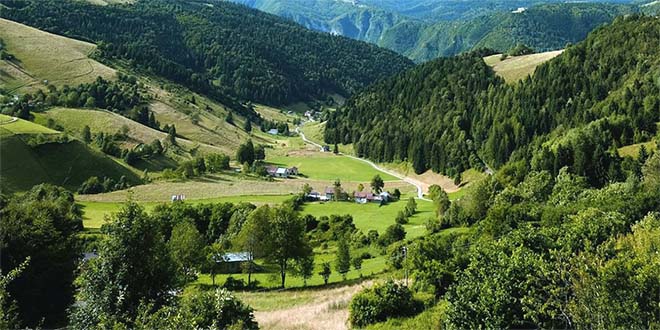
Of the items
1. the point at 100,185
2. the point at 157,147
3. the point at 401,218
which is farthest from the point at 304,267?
the point at 157,147

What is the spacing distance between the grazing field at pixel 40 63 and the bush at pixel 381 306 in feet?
515

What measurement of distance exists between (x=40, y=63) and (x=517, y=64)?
571 ft

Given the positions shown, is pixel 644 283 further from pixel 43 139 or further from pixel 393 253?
pixel 43 139

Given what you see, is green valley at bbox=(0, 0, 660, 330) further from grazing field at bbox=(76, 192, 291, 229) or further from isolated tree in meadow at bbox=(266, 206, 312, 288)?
grazing field at bbox=(76, 192, 291, 229)

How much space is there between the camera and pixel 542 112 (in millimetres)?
127875

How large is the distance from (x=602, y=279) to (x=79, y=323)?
2359 centimetres

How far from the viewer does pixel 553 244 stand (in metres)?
38.5

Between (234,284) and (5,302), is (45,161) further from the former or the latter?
(5,302)

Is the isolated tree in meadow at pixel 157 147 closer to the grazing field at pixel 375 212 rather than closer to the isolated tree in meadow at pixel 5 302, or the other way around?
the grazing field at pixel 375 212

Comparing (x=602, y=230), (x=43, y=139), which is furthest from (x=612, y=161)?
(x=43, y=139)

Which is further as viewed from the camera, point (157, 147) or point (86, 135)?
point (157, 147)

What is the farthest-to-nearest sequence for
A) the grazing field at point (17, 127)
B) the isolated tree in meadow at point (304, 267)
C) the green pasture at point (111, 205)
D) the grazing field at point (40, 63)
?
1. the grazing field at point (40, 63)
2. the grazing field at point (17, 127)
3. the green pasture at point (111, 205)
4. the isolated tree in meadow at point (304, 267)

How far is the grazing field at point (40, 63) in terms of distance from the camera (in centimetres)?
15938

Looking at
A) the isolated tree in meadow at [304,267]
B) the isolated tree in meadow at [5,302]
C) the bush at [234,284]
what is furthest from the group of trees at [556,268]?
the isolated tree in meadow at [5,302]
